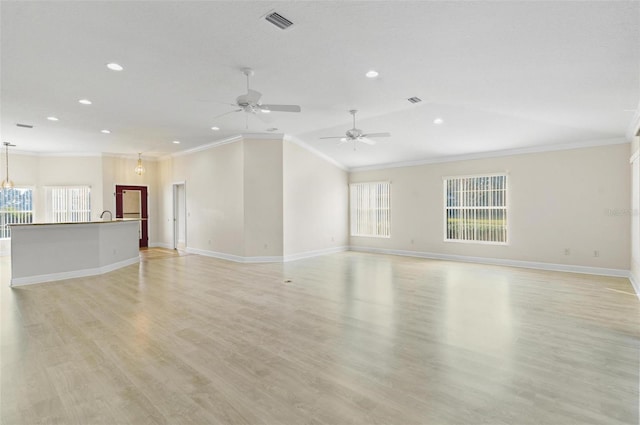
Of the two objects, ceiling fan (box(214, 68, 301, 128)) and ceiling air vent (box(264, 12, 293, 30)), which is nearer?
ceiling air vent (box(264, 12, 293, 30))

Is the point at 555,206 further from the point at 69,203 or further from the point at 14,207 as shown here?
the point at 14,207

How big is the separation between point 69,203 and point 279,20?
33.4 ft

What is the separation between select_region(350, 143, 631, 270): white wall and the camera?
6137 millimetres

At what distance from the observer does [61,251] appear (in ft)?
19.5

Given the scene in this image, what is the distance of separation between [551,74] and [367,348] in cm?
378

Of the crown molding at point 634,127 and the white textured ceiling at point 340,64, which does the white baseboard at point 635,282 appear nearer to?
the crown molding at point 634,127

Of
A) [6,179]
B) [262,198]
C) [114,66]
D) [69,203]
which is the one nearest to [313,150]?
[262,198]

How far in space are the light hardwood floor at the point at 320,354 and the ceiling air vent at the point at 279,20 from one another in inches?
121

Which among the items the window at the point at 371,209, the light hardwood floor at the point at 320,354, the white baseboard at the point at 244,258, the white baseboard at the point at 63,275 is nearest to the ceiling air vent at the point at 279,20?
the light hardwood floor at the point at 320,354

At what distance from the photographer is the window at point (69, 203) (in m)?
9.61

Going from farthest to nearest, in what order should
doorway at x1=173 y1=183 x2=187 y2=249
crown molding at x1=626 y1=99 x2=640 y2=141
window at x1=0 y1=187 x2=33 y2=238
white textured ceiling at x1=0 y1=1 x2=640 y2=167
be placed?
doorway at x1=173 y1=183 x2=187 y2=249 → window at x1=0 y1=187 x2=33 y2=238 → crown molding at x1=626 y1=99 x2=640 y2=141 → white textured ceiling at x1=0 y1=1 x2=640 y2=167

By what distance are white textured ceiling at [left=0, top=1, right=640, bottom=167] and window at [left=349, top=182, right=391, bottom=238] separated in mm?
3254

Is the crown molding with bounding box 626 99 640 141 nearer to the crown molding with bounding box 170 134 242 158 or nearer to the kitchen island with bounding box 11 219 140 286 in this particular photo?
the crown molding with bounding box 170 134 242 158

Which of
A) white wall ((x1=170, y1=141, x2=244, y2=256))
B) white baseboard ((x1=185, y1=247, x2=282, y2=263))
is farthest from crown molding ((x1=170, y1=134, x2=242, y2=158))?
white baseboard ((x1=185, y1=247, x2=282, y2=263))
